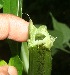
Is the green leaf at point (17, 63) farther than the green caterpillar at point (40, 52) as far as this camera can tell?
Yes

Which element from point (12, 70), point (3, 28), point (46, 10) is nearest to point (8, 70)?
point (12, 70)

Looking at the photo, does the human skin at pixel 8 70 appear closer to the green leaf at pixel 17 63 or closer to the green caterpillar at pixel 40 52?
the green leaf at pixel 17 63

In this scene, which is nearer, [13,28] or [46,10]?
[13,28]

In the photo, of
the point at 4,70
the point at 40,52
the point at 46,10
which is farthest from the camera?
the point at 46,10

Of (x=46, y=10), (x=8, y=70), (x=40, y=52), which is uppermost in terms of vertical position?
(x=40, y=52)

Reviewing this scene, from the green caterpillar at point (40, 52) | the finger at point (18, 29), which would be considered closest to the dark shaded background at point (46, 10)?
the finger at point (18, 29)

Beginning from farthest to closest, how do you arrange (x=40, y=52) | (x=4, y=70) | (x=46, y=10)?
(x=46, y=10) < (x=4, y=70) < (x=40, y=52)

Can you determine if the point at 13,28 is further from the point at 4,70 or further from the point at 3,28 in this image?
the point at 4,70
